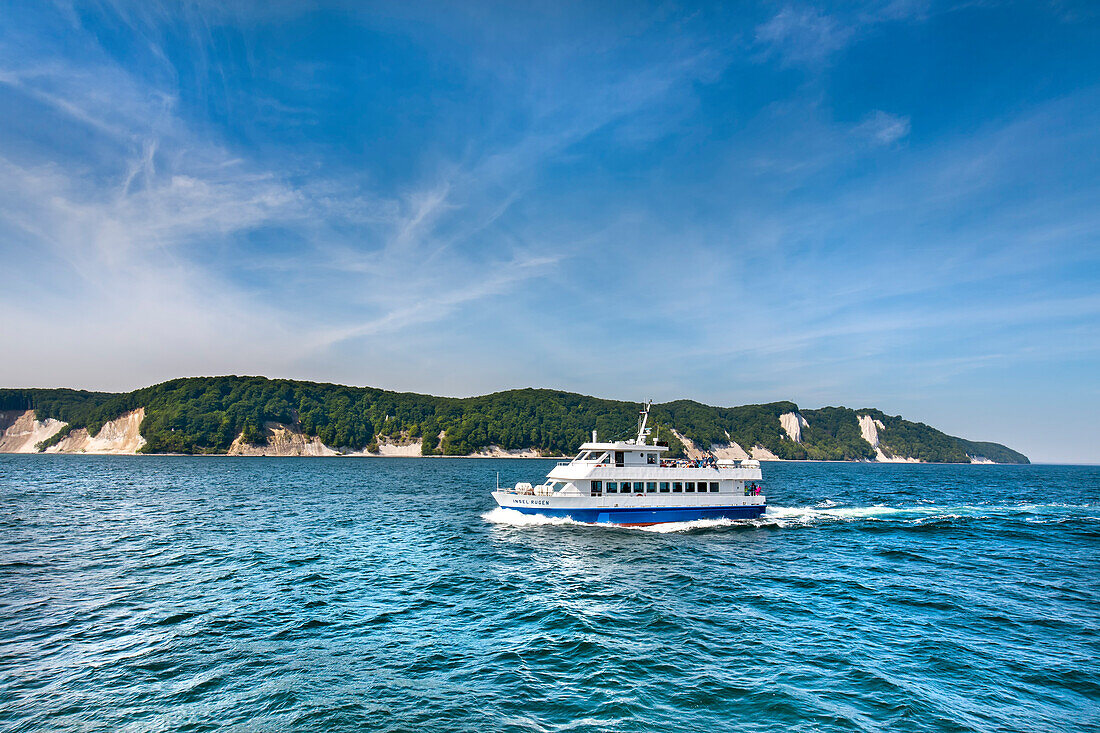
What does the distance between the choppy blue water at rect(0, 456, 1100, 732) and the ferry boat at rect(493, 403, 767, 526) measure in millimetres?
2284

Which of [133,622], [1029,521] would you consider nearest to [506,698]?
[133,622]

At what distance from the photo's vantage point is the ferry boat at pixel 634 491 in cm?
4003

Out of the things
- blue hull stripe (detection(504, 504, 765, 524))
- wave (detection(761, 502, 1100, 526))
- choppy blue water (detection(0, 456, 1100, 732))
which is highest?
blue hull stripe (detection(504, 504, 765, 524))

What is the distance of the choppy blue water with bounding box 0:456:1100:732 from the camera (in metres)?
12.6

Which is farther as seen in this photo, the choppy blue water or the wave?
the wave

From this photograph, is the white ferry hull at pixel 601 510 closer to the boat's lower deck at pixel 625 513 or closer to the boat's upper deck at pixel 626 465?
the boat's lower deck at pixel 625 513

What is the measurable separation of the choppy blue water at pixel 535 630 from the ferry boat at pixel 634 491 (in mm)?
2284

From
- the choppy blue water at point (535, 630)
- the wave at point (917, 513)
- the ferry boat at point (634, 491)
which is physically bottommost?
the choppy blue water at point (535, 630)

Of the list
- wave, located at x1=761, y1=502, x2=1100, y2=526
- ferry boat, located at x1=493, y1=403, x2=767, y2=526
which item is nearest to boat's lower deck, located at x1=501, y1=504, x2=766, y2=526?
ferry boat, located at x1=493, y1=403, x2=767, y2=526

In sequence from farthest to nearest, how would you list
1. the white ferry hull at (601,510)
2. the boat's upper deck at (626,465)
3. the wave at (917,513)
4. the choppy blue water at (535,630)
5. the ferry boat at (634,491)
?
the wave at (917,513) → the boat's upper deck at (626,465) → the ferry boat at (634,491) → the white ferry hull at (601,510) → the choppy blue water at (535,630)

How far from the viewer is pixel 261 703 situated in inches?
494

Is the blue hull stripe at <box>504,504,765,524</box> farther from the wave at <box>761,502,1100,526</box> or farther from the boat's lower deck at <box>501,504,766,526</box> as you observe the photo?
the wave at <box>761,502,1100,526</box>

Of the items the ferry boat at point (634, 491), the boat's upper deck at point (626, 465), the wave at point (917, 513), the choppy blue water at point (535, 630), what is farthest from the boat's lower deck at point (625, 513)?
the wave at point (917, 513)

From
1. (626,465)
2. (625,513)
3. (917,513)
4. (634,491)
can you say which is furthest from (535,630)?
(917,513)
